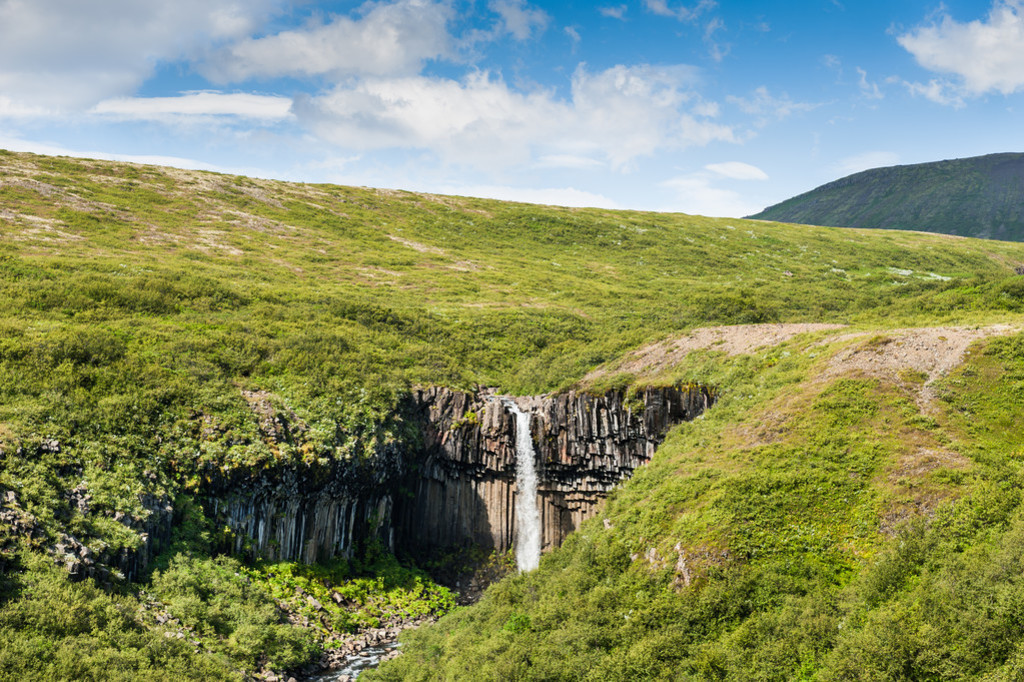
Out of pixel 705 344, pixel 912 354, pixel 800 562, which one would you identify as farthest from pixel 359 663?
pixel 912 354

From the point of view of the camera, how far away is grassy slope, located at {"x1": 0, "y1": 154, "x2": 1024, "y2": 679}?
75.9ft

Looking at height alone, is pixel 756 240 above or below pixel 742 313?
above

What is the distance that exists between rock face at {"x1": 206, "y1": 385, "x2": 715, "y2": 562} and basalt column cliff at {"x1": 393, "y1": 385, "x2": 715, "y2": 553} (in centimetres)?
7

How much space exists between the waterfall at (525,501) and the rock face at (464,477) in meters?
0.43

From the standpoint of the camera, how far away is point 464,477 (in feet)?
145

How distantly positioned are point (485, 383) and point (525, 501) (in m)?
11.7

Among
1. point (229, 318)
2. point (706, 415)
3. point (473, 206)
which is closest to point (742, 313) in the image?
point (706, 415)

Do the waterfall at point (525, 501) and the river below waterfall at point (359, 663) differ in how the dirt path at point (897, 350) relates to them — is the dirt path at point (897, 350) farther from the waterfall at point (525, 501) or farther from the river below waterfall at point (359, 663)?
the river below waterfall at point (359, 663)

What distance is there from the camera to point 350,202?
120125 mm

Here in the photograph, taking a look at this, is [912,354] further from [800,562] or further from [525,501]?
[525,501]

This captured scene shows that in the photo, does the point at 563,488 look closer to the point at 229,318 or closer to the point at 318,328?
the point at 318,328

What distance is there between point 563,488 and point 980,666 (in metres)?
26.9

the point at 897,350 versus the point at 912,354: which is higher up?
the point at 897,350

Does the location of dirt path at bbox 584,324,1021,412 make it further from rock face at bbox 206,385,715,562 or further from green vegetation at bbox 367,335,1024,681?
rock face at bbox 206,385,715,562
